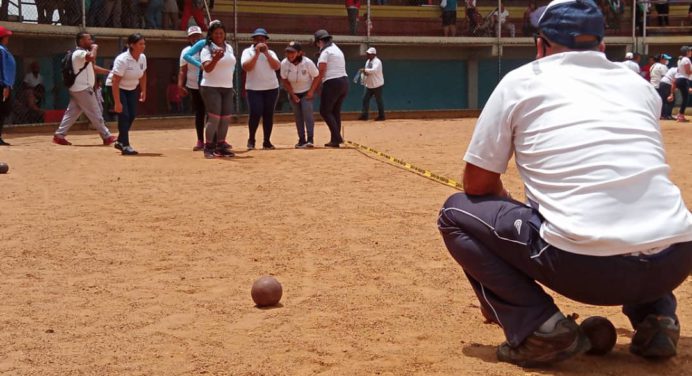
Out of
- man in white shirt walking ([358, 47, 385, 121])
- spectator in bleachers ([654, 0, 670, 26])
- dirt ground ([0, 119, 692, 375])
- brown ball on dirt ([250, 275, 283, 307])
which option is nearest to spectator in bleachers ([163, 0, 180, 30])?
man in white shirt walking ([358, 47, 385, 121])

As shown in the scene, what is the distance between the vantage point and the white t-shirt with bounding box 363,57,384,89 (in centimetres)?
2467

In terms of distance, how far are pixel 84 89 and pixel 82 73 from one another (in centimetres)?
32

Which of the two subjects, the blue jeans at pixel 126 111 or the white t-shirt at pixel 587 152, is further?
the blue jeans at pixel 126 111

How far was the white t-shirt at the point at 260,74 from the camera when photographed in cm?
1402

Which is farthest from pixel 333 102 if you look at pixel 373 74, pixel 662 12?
pixel 662 12

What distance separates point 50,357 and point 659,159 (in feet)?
9.09

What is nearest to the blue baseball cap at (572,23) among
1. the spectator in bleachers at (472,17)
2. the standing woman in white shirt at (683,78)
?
the standing woman in white shirt at (683,78)

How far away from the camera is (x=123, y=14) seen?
2267 centimetres

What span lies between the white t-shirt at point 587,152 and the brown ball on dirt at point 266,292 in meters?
1.75

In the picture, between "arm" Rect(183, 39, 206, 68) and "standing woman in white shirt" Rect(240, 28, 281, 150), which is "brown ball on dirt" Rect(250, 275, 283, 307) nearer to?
"arm" Rect(183, 39, 206, 68)

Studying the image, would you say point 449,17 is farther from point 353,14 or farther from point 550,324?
point 550,324

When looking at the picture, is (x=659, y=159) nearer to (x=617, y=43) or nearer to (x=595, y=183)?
(x=595, y=183)

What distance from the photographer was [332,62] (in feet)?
49.6

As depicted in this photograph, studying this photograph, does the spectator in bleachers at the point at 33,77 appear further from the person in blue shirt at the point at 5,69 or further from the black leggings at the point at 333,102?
the black leggings at the point at 333,102
